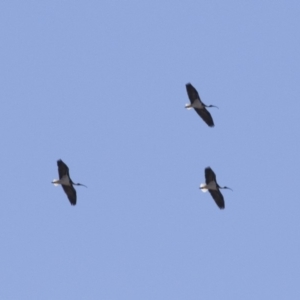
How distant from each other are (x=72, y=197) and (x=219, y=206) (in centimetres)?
900

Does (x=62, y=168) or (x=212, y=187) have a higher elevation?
(x=62, y=168)

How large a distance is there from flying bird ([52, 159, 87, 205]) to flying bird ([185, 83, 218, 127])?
27.6ft

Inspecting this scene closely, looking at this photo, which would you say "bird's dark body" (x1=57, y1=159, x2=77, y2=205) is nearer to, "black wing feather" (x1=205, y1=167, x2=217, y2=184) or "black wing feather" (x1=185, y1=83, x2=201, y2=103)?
"black wing feather" (x1=205, y1=167, x2=217, y2=184)

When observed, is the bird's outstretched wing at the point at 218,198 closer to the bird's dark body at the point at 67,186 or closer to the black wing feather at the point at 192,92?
the black wing feather at the point at 192,92

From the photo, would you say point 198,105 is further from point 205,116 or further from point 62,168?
point 62,168

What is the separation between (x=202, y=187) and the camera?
12300 cm

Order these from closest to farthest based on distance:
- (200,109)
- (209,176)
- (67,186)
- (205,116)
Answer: (209,176)
(67,186)
(200,109)
(205,116)

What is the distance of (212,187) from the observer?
12331 cm

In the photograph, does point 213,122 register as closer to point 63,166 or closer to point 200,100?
point 200,100

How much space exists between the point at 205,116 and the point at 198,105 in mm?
1590

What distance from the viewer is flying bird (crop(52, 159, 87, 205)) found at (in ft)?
399

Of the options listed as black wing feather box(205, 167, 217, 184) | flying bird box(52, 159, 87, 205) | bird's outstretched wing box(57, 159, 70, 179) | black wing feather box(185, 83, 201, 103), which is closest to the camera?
bird's outstretched wing box(57, 159, 70, 179)

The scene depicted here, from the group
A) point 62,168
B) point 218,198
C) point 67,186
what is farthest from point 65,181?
point 218,198

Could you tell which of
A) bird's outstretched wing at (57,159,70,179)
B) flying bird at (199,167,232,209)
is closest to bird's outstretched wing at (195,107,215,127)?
flying bird at (199,167,232,209)
